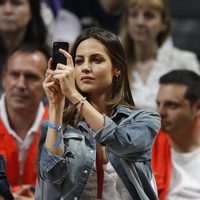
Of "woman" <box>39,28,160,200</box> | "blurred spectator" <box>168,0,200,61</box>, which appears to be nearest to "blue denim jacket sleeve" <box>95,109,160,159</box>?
"woman" <box>39,28,160,200</box>

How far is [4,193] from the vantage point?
242 cm

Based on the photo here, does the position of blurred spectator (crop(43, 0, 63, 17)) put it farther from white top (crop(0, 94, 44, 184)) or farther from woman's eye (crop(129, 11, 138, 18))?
white top (crop(0, 94, 44, 184))

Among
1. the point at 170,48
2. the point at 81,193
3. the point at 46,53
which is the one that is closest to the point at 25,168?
the point at 46,53

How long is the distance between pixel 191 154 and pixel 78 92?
3.88ft

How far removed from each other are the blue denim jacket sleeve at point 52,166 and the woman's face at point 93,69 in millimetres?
254

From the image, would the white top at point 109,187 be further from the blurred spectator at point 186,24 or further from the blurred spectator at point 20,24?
the blurred spectator at point 186,24

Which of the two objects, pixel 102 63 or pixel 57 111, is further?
pixel 102 63

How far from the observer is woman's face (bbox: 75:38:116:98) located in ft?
7.57

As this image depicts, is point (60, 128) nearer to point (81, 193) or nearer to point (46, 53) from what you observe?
point (81, 193)

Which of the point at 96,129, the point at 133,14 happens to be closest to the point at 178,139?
the point at 133,14

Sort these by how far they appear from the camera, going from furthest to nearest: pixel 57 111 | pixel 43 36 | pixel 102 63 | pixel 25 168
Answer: pixel 43 36
pixel 25 168
pixel 102 63
pixel 57 111

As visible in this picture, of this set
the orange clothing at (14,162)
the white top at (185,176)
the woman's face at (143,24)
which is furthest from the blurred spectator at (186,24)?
the orange clothing at (14,162)

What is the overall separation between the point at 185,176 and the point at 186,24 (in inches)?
75.1

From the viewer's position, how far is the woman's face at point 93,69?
7.57ft
